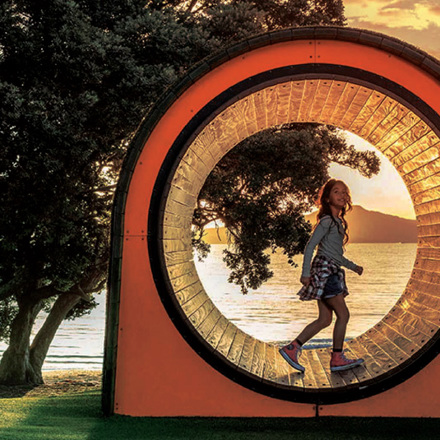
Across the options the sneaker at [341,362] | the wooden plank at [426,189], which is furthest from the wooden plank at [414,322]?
the wooden plank at [426,189]

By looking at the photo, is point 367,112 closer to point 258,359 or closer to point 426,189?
point 426,189

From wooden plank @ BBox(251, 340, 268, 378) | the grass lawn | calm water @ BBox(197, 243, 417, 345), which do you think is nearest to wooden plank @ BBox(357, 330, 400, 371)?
the grass lawn

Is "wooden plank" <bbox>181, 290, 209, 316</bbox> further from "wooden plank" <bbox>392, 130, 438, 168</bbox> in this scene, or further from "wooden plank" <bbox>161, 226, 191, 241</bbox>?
"wooden plank" <bbox>392, 130, 438, 168</bbox>

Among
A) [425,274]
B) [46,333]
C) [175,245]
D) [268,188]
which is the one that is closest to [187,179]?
[175,245]

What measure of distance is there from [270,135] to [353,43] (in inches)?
333

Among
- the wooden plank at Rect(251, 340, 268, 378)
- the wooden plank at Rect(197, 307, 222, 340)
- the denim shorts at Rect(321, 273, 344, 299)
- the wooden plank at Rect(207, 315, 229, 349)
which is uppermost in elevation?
the denim shorts at Rect(321, 273, 344, 299)

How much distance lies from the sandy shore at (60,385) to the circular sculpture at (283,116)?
470 inches

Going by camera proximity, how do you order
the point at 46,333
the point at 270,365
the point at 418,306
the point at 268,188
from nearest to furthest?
1. the point at 270,365
2. the point at 418,306
3. the point at 268,188
4. the point at 46,333

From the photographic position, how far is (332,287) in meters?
6.21

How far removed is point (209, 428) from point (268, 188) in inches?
395

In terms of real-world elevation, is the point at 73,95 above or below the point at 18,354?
above

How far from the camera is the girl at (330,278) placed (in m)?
6.17

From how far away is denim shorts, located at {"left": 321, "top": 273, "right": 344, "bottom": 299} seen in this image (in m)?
6.20

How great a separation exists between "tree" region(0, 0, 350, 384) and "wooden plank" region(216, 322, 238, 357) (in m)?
5.58
